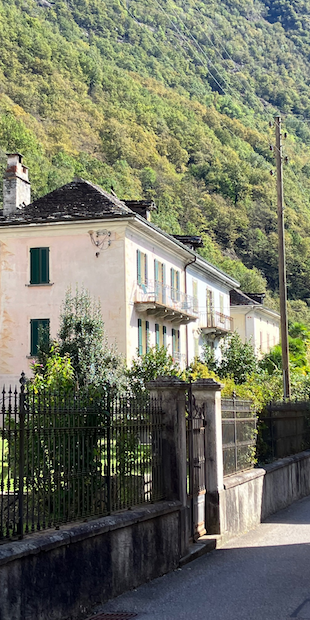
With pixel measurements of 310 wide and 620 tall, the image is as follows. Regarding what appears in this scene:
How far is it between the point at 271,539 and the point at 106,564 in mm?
5000

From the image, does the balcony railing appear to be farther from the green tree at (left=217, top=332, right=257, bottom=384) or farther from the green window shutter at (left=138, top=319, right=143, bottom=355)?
the green window shutter at (left=138, top=319, right=143, bottom=355)

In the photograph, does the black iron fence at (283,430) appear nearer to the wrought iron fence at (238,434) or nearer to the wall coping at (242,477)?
the wrought iron fence at (238,434)

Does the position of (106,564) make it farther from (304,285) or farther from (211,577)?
(304,285)

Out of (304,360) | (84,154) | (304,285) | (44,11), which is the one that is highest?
(44,11)

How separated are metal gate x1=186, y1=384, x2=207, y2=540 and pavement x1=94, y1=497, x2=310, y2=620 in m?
0.49

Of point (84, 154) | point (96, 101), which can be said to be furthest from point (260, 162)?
point (84, 154)

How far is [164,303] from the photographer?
3638 centimetres

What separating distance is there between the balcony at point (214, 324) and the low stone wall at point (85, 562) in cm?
3276

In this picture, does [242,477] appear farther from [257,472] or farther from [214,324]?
[214,324]

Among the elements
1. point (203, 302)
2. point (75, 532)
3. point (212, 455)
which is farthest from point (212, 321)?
point (75, 532)

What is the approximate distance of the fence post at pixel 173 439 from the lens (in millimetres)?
11609

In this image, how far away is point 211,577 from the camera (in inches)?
417

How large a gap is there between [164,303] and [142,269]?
230 cm

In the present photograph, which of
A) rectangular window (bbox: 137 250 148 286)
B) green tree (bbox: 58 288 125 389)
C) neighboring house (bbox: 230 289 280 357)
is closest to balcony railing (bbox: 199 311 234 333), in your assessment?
rectangular window (bbox: 137 250 148 286)
